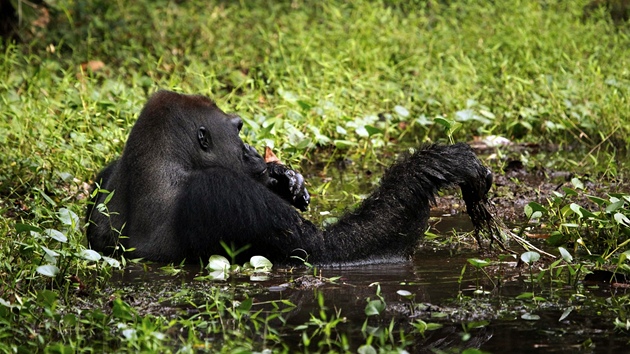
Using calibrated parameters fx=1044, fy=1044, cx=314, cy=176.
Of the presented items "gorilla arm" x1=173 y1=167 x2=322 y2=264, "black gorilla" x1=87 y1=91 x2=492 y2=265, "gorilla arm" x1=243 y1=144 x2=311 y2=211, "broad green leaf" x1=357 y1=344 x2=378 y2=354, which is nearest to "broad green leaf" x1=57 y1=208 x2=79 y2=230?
"black gorilla" x1=87 y1=91 x2=492 y2=265

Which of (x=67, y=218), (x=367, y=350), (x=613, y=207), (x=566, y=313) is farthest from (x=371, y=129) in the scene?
(x=367, y=350)

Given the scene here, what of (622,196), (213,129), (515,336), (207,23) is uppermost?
(207,23)

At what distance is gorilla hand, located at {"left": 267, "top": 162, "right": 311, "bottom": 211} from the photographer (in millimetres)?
5188

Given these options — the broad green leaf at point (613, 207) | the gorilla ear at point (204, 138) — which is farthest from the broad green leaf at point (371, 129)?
the broad green leaf at point (613, 207)

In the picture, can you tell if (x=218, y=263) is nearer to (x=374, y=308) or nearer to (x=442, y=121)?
(x=374, y=308)

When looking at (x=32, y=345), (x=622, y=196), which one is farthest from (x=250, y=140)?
(x=32, y=345)

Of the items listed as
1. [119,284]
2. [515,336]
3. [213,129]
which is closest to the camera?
[515,336]

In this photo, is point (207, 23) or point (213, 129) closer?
point (213, 129)

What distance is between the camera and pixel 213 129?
17.0 feet

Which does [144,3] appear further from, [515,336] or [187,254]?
[515,336]

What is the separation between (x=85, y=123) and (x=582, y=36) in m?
5.18

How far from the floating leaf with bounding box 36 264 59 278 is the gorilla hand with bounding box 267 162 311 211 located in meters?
1.50

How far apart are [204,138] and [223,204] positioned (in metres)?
0.54

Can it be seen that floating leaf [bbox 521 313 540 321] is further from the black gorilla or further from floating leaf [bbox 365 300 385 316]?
the black gorilla
